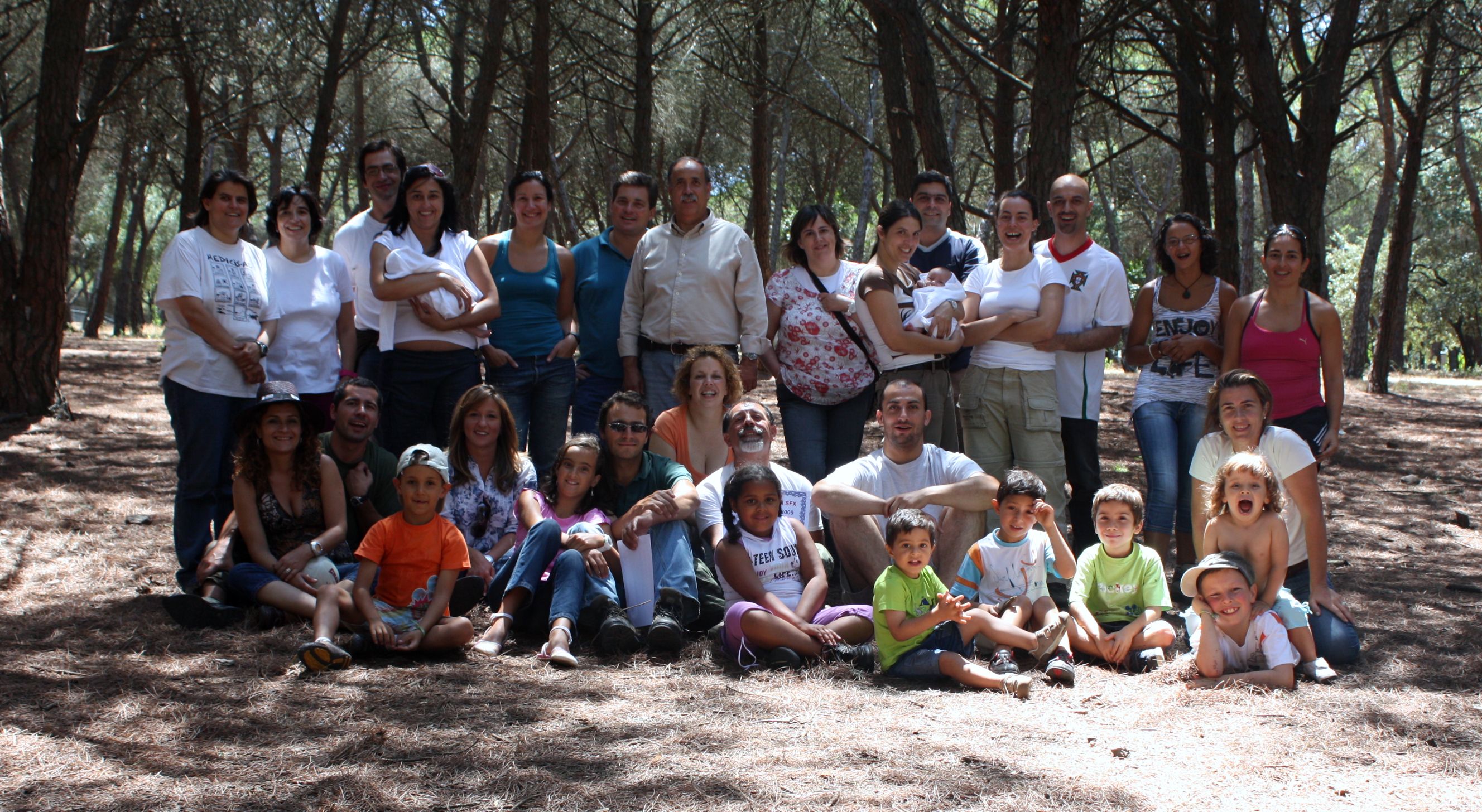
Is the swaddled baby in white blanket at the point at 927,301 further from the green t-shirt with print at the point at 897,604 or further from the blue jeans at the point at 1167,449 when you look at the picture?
the green t-shirt with print at the point at 897,604

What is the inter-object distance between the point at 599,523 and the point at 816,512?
95 cm

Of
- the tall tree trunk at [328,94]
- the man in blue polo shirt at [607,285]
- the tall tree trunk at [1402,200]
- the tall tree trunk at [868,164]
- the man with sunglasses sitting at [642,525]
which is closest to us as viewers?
the man with sunglasses sitting at [642,525]

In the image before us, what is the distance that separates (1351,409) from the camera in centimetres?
1366

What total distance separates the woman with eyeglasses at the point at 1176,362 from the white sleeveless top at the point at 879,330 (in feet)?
3.52

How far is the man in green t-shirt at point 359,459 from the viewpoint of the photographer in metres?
4.80

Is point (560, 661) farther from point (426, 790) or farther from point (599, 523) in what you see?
point (426, 790)

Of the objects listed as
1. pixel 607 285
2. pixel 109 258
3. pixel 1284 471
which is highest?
pixel 109 258

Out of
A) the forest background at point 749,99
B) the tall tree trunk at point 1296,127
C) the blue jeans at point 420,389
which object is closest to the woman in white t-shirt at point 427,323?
the blue jeans at point 420,389

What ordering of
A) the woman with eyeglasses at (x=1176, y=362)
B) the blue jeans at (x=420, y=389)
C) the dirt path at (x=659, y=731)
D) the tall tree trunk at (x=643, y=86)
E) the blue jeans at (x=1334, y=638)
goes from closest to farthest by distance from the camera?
1. the dirt path at (x=659, y=731)
2. the blue jeans at (x=1334, y=638)
3. the woman with eyeglasses at (x=1176, y=362)
4. the blue jeans at (x=420, y=389)
5. the tall tree trunk at (x=643, y=86)

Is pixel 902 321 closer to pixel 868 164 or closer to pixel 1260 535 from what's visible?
pixel 1260 535

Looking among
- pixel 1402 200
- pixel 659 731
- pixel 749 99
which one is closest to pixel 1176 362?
pixel 659 731

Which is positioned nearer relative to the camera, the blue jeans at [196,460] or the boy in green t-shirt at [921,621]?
the boy in green t-shirt at [921,621]

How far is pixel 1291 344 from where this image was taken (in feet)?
16.5

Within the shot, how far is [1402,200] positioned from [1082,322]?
1310 cm
